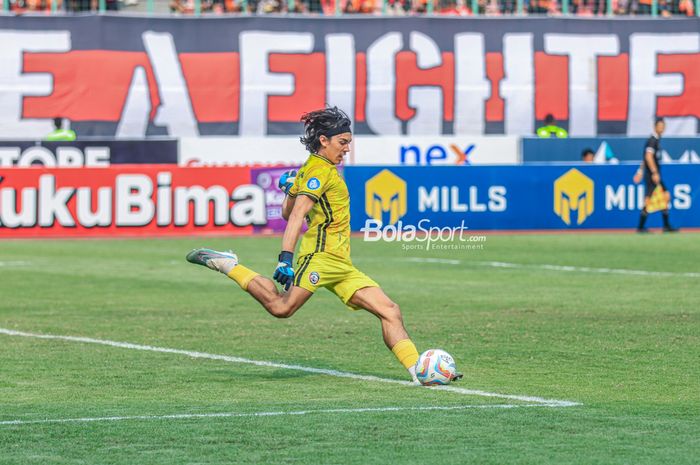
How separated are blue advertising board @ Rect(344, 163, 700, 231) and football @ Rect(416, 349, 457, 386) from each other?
59.7 ft

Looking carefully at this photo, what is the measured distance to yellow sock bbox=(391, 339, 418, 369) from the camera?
402 inches

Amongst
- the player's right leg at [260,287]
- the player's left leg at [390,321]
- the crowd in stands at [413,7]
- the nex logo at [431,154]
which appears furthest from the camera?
the crowd in stands at [413,7]

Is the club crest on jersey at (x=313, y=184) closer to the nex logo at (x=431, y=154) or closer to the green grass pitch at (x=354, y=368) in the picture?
the green grass pitch at (x=354, y=368)

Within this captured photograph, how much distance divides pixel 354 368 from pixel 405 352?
102 centimetres

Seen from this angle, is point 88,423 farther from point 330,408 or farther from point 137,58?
point 137,58

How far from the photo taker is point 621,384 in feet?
33.2

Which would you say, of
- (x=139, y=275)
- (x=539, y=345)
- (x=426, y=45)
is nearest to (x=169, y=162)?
(x=426, y=45)

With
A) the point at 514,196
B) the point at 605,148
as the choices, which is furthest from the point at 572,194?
the point at 605,148

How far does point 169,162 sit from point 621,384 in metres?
22.6

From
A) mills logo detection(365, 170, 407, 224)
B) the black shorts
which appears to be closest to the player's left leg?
mills logo detection(365, 170, 407, 224)

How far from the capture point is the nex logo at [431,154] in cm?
3428

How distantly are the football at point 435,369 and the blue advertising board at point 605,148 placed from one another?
24521 mm

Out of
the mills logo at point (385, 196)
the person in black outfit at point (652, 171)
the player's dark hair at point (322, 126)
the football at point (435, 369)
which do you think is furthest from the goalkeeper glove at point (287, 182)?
the person in black outfit at point (652, 171)

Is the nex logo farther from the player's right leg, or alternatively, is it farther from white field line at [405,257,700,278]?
the player's right leg
